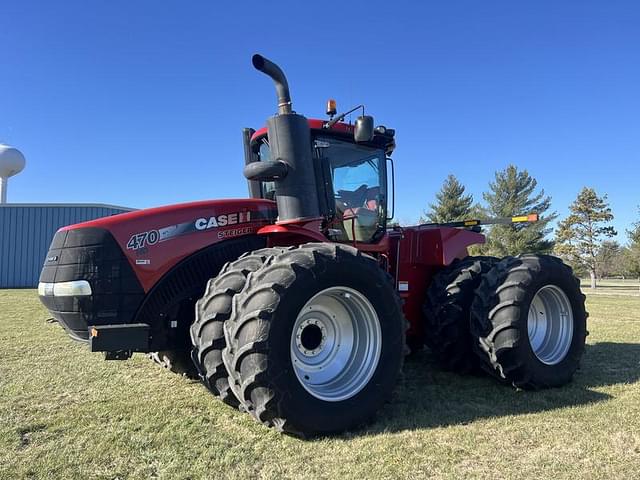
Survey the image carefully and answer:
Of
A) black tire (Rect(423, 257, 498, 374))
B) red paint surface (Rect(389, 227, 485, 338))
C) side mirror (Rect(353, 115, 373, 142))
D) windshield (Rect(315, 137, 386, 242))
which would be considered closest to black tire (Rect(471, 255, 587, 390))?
black tire (Rect(423, 257, 498, 374))

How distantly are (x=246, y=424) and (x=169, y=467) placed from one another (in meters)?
0.85

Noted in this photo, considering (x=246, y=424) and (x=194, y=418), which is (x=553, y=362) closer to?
(x=246, y=424)

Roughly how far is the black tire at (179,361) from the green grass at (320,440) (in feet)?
0.57

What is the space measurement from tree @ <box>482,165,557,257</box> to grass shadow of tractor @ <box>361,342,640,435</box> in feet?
124

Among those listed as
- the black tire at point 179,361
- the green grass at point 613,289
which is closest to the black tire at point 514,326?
the black tire at point 179,361

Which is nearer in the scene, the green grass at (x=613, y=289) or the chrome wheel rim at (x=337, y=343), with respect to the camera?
the chrome wheel rim at (x=337, y=343)

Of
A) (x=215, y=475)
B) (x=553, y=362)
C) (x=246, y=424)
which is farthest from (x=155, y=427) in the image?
(x=553, y=362)

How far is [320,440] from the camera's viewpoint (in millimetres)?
3562

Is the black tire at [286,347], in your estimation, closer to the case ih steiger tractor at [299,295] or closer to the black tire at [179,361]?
the case ih steiger tractor at [299,295]


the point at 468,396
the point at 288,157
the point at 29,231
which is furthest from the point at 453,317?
the point at 29,231

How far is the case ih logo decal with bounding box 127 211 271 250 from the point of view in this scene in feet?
13.5

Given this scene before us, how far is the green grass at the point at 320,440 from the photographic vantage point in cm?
310

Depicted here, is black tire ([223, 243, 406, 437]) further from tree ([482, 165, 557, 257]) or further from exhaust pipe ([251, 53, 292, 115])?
tree ([482, 165, 557, 257])

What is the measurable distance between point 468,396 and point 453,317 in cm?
A: 83
